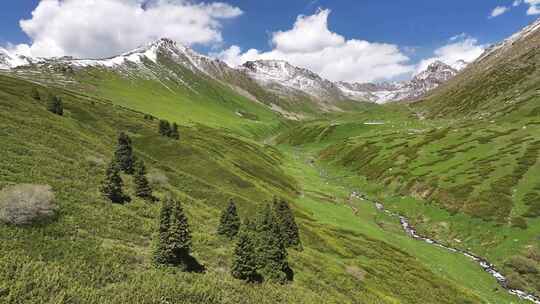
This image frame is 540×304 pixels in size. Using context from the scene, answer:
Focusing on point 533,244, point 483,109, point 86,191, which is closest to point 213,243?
point 86,191

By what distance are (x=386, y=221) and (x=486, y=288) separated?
27575mm

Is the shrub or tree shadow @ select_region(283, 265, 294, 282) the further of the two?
the shrub

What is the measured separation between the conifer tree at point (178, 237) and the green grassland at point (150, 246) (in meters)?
1.73

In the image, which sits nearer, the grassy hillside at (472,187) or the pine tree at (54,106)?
the grassy hillside at (472,187)

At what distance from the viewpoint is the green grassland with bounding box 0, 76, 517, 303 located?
1934 cm

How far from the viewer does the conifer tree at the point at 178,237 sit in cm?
2453

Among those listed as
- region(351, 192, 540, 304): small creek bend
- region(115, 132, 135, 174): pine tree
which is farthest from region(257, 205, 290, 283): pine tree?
region(351, 192, 540, 304): small creek bend

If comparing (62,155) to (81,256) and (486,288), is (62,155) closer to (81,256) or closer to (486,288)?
(81,256)

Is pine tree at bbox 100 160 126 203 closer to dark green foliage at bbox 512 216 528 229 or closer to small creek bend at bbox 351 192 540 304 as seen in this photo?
small creek bend at bbox 351 192 540 304

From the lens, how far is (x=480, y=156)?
94312 mm

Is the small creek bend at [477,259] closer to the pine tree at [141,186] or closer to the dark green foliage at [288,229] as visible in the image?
the dark green foliage at [288,229]

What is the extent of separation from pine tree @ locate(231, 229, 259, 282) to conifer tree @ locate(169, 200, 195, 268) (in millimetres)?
3878

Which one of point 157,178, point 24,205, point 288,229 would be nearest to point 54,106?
point 157,178

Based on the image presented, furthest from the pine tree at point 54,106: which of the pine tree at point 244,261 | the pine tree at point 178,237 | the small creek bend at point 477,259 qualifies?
the small creek bend at point 477,259
